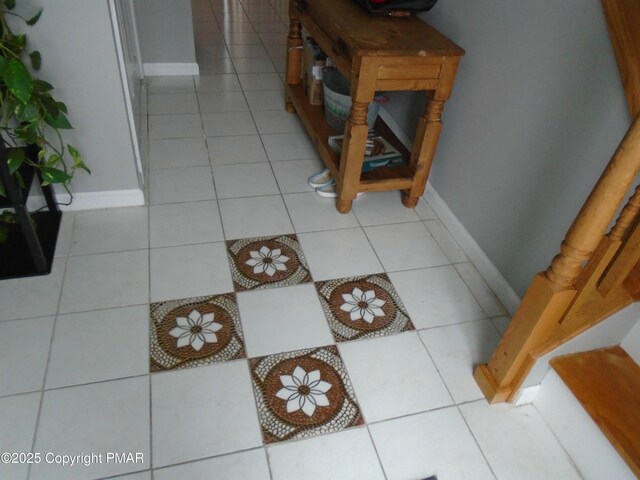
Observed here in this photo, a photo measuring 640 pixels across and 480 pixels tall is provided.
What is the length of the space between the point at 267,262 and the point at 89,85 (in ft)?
2.81

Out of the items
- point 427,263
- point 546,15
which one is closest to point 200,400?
point 427,263

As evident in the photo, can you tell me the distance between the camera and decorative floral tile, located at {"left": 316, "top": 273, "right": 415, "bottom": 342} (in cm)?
150

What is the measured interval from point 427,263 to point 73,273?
4.10 feet

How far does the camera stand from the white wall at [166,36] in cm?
265

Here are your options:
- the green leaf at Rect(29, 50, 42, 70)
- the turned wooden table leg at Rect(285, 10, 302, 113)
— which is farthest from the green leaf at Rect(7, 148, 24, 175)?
the turned wooden table leg at Rect(285, 10, 302, 113)

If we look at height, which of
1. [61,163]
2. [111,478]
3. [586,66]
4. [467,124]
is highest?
[586,66]

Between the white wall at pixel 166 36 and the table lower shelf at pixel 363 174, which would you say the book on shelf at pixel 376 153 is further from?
the white wall at pixel 166 36

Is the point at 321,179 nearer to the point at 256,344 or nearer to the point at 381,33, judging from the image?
the point at 381,33

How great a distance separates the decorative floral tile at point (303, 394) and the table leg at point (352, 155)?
0.69m

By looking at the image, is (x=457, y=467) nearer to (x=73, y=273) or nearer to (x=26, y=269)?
(x=73, y=273)

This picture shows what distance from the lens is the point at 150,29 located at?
8.92ft

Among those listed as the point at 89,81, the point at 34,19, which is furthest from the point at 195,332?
the point at 34,19

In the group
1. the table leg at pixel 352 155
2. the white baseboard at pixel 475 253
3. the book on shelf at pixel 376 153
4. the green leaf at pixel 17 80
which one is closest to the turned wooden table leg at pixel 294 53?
the book on shelf at pixel 376 153

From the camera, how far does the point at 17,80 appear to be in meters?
1.24
